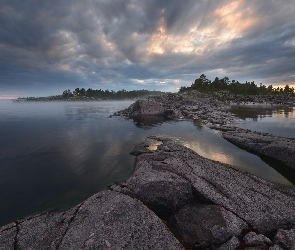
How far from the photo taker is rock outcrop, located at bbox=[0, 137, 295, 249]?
24.3 feet

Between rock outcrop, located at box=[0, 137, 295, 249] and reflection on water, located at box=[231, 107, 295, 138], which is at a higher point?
rock outcrop, located at box=[0, 137, 295, 249]

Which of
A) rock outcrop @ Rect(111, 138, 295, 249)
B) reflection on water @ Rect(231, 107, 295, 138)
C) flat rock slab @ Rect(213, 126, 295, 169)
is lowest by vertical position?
reflection on water @ Rect(231, 107, 295, 138)

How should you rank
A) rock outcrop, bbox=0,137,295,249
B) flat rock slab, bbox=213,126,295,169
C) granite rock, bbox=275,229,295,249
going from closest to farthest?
granite rock, bbox=275,229,295,249 → rock outcrop, bbox=0,137,295,249 → flat rock slab, bbox=213,126,295,169

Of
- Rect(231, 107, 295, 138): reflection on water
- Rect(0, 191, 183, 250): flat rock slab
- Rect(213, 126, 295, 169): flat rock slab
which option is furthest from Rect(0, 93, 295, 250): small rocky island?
Rect(231, 107, 295, 138): reflection on water

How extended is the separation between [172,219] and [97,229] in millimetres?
4043

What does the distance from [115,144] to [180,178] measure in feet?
57.5

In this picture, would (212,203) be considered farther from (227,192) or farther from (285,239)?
(285,239)

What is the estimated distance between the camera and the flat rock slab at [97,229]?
7234 mm

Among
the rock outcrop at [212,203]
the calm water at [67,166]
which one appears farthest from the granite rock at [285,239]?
the calm water at [67,166]

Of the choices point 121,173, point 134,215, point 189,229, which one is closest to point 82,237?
point 134,215

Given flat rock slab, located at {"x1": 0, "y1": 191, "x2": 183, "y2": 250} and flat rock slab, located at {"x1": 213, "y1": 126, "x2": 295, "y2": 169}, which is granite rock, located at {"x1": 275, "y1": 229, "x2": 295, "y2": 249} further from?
flat rock slab, located at {"x1": 213, "y1": 126, "x2": 295, "y2": 169}

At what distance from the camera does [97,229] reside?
7793 millimetres

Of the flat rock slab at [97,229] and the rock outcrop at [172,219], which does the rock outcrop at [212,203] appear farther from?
the flat rock slab at [97,229]

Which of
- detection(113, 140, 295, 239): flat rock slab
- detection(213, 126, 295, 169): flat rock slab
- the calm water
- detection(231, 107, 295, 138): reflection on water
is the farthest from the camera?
detection(231, 107, 295, 138): reflection on water
